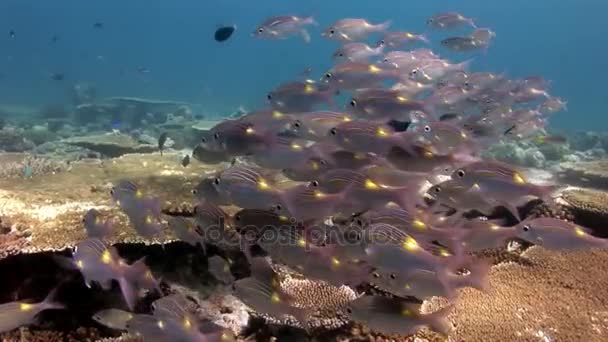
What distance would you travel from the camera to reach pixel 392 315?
365cm

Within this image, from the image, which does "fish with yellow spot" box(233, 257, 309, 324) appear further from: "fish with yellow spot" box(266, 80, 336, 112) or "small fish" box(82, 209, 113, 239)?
"fish with yellow spot" box(266, 80, 336, 112)

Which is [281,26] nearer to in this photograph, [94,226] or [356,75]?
[356,75]

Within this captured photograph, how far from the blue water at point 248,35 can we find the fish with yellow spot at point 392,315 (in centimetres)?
8695

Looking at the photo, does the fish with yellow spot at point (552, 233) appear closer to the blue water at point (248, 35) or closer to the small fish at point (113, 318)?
the small fish at point (113, 318)

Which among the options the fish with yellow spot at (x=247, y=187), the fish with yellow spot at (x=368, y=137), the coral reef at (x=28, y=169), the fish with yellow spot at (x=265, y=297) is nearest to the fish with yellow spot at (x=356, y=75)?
the fish with yellow spot at (x=368, y=137)

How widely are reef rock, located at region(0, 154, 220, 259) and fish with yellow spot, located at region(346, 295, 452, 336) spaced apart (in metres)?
2.79

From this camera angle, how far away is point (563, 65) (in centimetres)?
12850

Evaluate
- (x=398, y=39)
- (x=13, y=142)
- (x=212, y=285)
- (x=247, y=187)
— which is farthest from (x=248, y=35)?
(x=247, y=187)

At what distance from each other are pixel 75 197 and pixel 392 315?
4.70m

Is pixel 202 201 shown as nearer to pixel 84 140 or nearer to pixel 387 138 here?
pixel 387 138

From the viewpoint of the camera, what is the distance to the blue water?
Result: 109 metres

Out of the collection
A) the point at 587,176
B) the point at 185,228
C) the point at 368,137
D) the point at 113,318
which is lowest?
the point at 113,318

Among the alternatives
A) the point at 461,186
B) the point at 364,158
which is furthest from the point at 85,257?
the point at 461,186

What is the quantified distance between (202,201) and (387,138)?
82.6 inches
